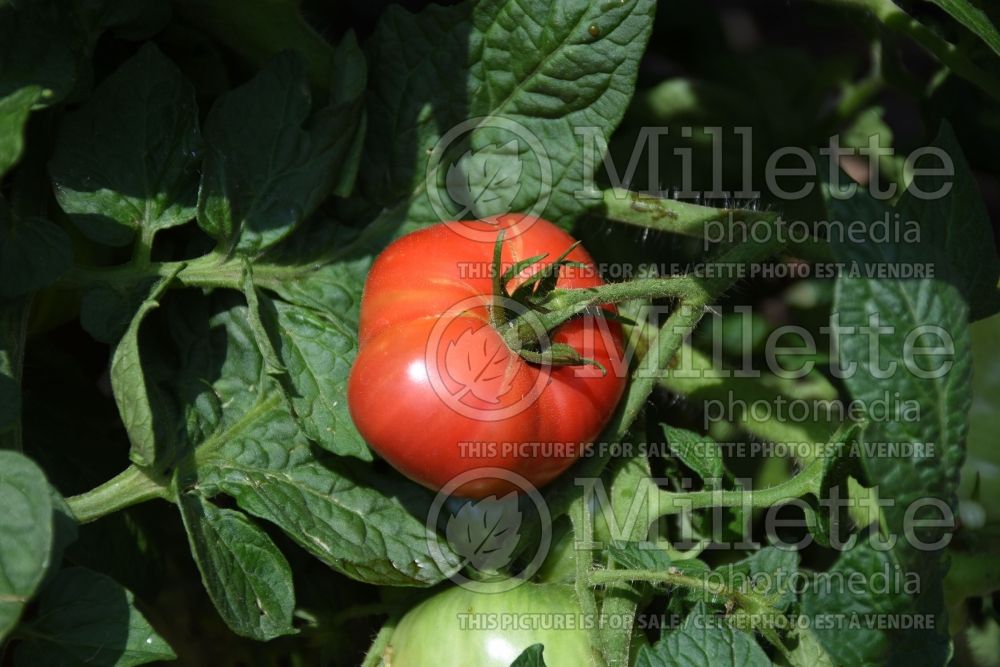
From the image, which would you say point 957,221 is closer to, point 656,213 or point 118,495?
point 656,213

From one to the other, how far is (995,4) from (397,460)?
0.72m

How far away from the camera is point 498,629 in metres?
0.94

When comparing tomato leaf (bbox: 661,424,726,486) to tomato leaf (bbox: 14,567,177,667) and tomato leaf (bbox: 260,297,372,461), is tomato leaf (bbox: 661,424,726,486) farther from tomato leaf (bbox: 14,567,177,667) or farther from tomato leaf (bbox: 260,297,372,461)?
tomato leaf (bbox: 14,567,177,667)

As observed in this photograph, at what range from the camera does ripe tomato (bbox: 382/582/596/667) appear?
3.06ft

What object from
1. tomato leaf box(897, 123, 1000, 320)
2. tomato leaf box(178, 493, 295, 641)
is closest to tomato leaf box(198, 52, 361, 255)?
tomato leaf box(178, 493, 295, 641)

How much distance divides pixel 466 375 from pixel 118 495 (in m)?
0.33

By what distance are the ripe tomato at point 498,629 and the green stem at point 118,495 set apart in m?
0.25

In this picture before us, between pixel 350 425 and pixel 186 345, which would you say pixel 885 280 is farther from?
pixel 186 345

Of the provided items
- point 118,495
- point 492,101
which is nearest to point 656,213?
point 492,101

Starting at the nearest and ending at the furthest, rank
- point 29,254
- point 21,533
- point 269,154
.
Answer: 1. point 21,533
2. point 29,254
3. point 269,154

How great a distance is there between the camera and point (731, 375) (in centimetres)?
112

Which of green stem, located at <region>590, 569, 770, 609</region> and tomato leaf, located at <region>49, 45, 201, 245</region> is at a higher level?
tomato leaf, located at <region>49, 45, 201, 245</region>

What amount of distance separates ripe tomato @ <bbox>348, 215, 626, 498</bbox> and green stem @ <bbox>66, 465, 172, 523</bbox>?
7.6 inches

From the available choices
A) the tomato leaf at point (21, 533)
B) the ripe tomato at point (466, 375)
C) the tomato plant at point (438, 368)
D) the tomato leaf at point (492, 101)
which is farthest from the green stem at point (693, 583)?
the tomato leaf at point (21, 533)
